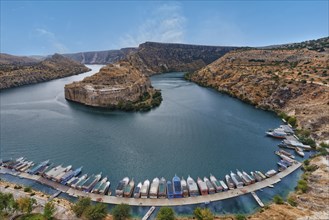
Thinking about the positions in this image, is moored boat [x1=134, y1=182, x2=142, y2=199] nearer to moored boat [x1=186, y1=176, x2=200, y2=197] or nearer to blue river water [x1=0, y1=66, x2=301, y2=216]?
blue river water [x1=0, y1=66, x2=301, y2=216]

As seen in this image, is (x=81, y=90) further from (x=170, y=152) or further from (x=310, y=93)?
(x=310, y=93)

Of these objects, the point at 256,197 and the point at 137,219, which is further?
the point at 256,197

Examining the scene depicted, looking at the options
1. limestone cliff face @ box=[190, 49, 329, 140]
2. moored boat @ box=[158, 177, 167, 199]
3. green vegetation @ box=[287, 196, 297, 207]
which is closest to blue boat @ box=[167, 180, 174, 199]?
moored boat @ box=[158, 177, 167, 199]

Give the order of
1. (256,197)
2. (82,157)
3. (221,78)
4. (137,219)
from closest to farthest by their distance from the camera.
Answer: (137,219)
(256,197)
(82,157)
(221,78)

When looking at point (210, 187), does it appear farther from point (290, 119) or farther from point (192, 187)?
point (290, 119)

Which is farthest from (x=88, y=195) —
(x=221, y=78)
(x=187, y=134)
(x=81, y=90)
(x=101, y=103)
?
(x=221, y=78)
